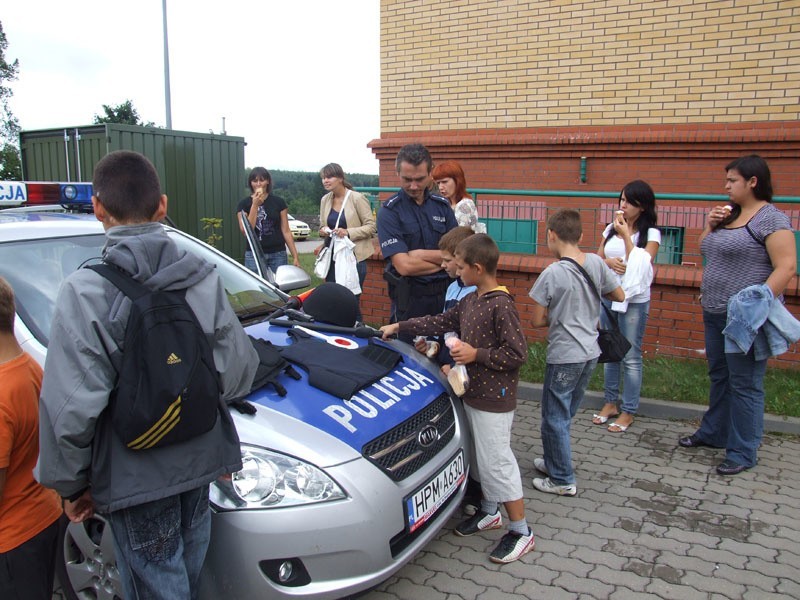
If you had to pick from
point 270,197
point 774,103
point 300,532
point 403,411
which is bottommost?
point 300,532

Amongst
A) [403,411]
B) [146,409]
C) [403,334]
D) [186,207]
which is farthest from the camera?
[186,207]

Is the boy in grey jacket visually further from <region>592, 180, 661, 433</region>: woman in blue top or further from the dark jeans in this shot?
<region>592, 180, 661, 433</region>: woman in blue top

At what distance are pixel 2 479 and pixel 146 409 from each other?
64 centimetres

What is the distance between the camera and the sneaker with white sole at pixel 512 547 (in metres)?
3.06

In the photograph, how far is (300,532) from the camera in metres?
2.26

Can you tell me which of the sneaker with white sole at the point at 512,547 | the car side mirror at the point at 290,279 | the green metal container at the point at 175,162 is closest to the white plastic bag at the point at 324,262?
the car side mirror at the point at 290,279

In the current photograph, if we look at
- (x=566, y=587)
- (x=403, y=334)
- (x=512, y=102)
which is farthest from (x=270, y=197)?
(x=566, y=587)

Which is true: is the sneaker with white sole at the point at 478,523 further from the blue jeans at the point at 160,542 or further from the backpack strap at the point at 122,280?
the backpack strap at the point at 122,280

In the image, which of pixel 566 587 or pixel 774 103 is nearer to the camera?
pixel 566 587

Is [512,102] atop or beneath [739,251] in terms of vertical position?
atop

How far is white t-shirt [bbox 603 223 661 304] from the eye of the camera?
4.55 metres

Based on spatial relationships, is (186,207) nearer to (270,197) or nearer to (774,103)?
(270,197)

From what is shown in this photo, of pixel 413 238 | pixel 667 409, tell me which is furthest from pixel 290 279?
pixel 667 409

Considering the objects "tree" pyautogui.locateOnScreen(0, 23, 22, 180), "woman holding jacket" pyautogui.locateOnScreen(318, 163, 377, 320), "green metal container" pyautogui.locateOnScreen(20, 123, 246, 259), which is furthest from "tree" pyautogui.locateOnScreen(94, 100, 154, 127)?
"woman holding jacket" pyautogui.locateOnScreen(318, 163, 377, 320)
